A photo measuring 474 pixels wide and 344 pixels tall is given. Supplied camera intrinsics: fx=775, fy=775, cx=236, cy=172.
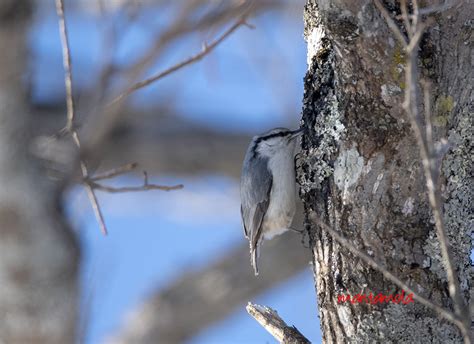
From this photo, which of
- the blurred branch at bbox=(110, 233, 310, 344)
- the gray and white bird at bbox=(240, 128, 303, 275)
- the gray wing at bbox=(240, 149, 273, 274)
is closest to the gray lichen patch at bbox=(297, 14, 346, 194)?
the gray and white bird at bbox=(240, 128, 303, 275)

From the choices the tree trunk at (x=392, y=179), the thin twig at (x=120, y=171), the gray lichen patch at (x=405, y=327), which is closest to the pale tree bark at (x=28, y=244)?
the thin twig at (x=120, y=171)

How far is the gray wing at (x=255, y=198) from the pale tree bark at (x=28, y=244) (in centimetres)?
93

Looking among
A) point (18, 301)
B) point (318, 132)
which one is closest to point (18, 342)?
point (18, 301)

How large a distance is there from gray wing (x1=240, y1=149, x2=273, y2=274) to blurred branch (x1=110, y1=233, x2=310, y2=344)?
2492mm

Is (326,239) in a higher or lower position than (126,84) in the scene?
lower

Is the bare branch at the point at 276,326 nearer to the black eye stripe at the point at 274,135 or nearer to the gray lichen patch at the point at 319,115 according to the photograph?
the gray lichen patch at the point at 319,115

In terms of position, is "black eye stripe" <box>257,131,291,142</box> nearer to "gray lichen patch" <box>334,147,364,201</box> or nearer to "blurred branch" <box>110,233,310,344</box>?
"gray lichen patch" <box>334,147,364,201</box>

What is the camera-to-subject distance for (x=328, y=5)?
6.77ft

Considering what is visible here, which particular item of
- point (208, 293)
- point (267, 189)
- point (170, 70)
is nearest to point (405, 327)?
point (170, 70)

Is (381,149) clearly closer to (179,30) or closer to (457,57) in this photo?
(457,57)

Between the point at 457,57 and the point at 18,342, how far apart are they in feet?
6.24

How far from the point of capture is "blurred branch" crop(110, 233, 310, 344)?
237 inches

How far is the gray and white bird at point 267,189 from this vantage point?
342 cm

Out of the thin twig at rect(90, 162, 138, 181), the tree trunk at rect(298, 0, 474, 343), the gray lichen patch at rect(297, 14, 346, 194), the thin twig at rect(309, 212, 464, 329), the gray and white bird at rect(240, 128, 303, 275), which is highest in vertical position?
the gray and white bird at rect(240, 128, 303, 275)
